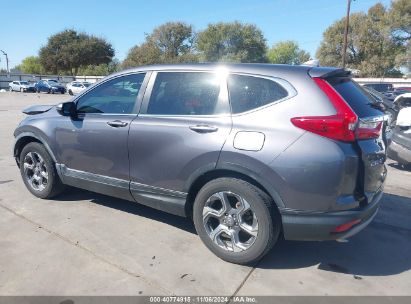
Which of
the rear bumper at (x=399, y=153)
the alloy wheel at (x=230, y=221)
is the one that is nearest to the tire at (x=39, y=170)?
the alloy wheel at (x=230, y=221)

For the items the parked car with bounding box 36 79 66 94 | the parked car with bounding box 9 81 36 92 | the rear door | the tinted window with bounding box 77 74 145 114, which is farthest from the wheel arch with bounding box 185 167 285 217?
the parked car with bounding box 9 81 36 92

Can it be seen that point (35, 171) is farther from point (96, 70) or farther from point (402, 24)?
point (96, 70)

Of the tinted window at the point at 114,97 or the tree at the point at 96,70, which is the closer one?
the tinted window at the point at 114,97

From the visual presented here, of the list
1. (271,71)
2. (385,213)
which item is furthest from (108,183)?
(385,213)

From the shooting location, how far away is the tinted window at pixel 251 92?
3.10 metres

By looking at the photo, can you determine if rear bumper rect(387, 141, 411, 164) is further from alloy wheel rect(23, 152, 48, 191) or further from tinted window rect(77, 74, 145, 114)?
alloy wheel rect(23, 152, 48, 191)

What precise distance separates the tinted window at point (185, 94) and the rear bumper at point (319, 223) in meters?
1.11

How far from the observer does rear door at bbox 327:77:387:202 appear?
9.62ft

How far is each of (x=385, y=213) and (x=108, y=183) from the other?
3372 millimetres

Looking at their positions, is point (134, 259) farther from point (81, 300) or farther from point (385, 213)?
point (385, 213)

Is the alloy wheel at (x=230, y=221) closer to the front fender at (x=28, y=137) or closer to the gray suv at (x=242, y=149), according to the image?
the gray suv at (x=242, y=149)

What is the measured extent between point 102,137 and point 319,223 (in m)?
2.40

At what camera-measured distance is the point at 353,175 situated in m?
2.85

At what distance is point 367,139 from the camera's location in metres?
2.98
